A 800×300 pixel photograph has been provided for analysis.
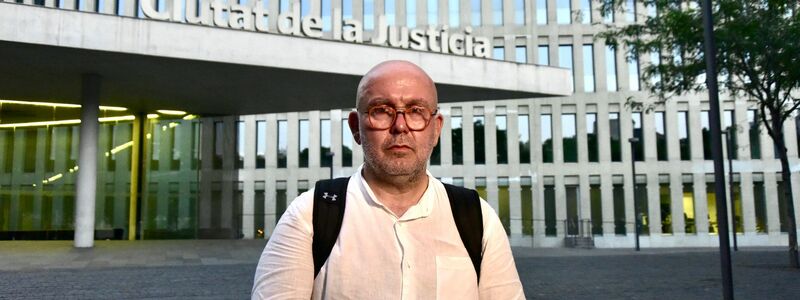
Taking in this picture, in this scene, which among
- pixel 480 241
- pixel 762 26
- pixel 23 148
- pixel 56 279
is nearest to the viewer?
pixel 480 241

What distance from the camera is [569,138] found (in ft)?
139

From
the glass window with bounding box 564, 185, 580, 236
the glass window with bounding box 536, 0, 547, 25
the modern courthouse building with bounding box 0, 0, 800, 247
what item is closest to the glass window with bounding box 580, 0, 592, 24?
the modern courthouse building with bounding box 0, 0, 800, 247

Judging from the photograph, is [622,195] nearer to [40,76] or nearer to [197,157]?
[197,157]

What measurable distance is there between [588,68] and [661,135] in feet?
18.4

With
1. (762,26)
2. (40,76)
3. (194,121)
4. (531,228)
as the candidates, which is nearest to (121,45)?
(40,76)

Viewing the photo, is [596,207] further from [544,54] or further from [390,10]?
[390,10]

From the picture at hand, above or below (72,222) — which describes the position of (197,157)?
above

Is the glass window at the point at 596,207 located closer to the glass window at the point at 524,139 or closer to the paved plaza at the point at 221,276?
the glass window at the point at 524,139

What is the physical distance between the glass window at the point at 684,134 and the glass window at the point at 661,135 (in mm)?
816

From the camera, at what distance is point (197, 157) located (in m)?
31.2

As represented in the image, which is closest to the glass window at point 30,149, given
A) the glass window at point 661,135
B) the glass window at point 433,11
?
the glass window at point 433,11

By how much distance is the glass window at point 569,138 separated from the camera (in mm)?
42156

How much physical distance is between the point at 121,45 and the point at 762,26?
15.8 m

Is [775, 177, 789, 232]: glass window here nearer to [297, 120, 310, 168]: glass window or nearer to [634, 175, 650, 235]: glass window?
[634, 175, 650, 235]: glass window
